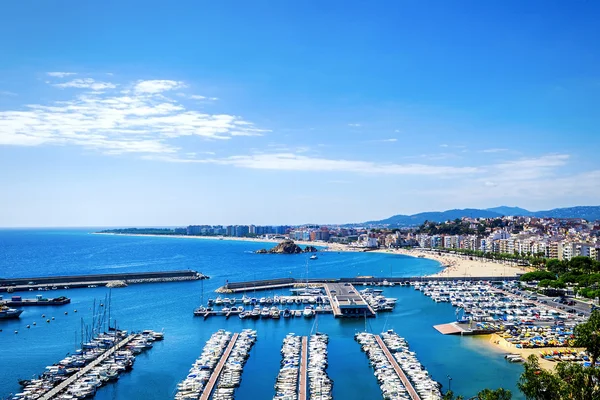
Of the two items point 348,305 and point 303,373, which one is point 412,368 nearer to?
point 303,373

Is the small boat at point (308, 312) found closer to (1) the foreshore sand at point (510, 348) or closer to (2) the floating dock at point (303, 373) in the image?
(2) the floating dock at point (303, 373)

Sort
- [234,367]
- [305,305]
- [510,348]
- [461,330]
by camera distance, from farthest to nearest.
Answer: [305,305], [461,330], [510,348], [234,367]

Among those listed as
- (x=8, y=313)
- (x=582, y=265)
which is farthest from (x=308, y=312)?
(x=582, y=265)

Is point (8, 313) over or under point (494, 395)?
under

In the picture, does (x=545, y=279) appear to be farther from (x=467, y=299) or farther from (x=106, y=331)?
(x=106, y=331)

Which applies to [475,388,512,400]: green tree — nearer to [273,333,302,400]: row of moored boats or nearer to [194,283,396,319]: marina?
[273,333,302,400]: row of moored boats

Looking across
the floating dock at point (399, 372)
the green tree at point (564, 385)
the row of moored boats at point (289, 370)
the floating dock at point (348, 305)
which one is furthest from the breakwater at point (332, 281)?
the green tree at point (564, 385)
